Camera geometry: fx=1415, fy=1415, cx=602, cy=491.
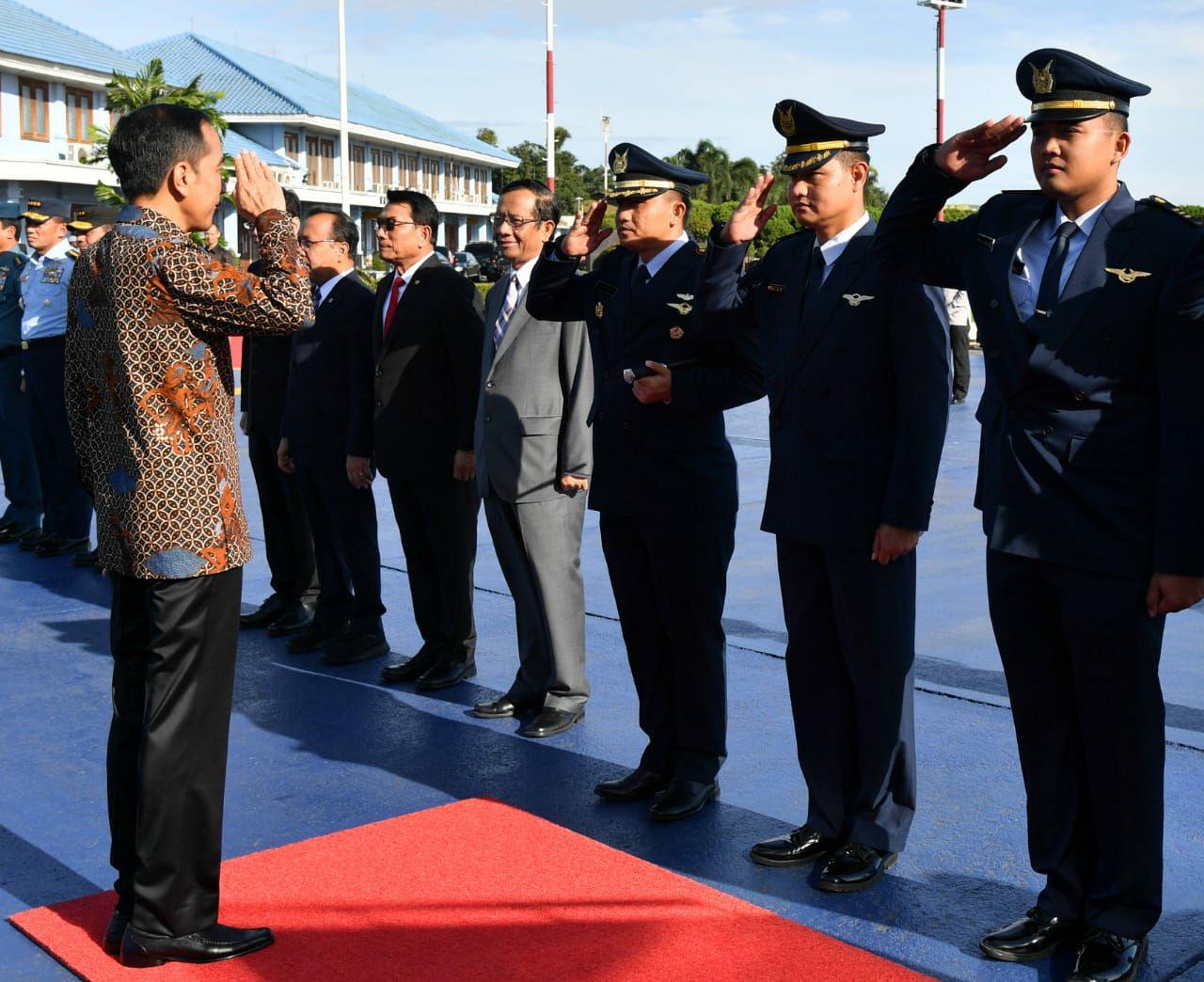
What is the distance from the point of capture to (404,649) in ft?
19.8

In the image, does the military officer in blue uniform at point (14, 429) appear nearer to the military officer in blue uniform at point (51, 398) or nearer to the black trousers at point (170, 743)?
the military officer in blue uniform at point (51, 398)

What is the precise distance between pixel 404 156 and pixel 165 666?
5490 centimetres

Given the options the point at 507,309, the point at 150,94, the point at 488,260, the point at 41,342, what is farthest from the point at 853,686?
the point at 488,260

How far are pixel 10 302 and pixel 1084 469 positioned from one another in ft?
24.2

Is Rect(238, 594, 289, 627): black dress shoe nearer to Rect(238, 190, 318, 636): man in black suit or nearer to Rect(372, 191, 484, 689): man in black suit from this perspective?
Rect(238, 190, 318, 636): man in black suit

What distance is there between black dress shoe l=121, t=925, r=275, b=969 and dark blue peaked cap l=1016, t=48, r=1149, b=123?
2.52 m

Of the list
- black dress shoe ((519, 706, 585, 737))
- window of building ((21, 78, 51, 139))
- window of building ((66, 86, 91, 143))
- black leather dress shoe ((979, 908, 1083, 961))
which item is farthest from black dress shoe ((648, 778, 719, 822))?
window of building ((66, 86, 91, 143))

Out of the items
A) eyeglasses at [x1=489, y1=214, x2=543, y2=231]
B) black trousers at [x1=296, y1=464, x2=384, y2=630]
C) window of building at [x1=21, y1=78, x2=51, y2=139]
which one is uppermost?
window of building at [x1=21, y1=78, x2=51, y2=139]

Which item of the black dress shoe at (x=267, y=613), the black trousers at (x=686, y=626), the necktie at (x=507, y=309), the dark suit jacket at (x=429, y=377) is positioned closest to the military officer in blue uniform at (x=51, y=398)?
the black dress shoe at (x=267, y=613)

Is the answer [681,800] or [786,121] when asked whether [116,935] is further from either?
[786,121]

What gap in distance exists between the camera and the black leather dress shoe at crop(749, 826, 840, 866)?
3701mm

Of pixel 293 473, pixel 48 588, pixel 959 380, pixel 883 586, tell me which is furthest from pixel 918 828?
pixel 959 380

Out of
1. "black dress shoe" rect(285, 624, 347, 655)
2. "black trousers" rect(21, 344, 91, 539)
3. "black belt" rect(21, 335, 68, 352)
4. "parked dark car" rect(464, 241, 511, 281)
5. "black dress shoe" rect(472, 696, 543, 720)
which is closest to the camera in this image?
"black dress shoe" rect(472, 696, 543, 720)

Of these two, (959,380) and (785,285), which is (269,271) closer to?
(785,285)
